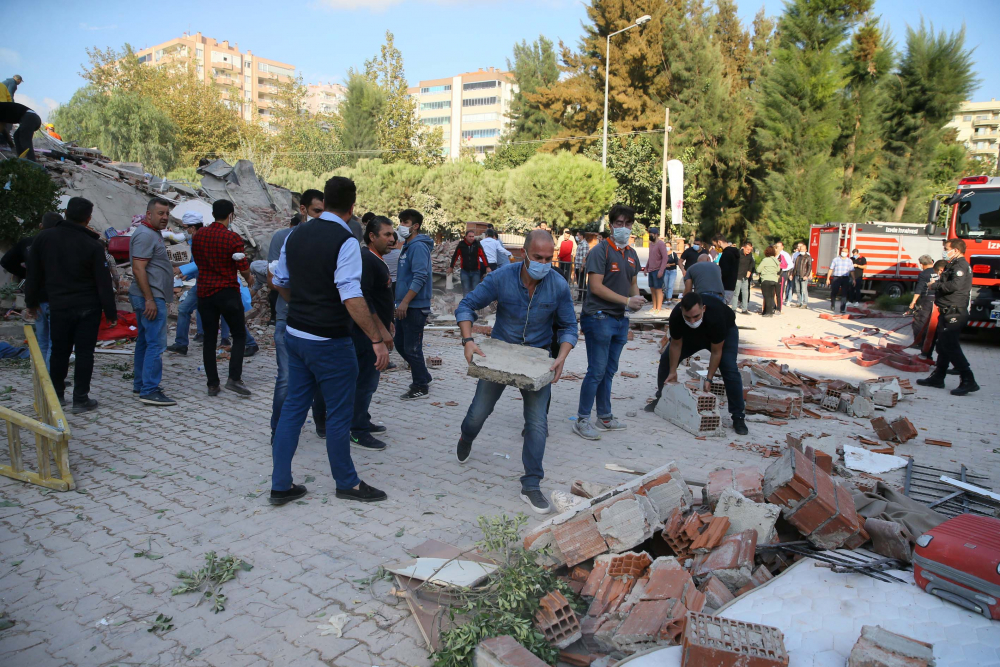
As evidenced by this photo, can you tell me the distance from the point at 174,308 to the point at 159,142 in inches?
1179

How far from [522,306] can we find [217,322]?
3851 millimetres

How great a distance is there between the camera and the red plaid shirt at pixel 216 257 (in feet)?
20.9

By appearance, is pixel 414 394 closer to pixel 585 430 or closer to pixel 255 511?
pixel 585 430

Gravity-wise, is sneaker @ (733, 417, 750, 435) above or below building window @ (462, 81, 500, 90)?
below

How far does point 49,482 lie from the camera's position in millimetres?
4355

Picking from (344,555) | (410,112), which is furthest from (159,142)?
(344,555)

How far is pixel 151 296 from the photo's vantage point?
20.2 ft

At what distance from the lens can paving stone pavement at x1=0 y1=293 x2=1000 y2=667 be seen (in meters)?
2.92

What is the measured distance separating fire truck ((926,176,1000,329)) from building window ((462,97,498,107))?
87.5 m

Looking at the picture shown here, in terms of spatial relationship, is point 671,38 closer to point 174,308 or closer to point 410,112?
point 410,112

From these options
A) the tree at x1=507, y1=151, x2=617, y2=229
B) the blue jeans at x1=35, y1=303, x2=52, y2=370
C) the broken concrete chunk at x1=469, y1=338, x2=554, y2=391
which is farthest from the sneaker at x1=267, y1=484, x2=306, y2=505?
the tree at x1=507, y1=151, x2=617, y2=229

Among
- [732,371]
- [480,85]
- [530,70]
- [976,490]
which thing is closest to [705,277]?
[732,371]

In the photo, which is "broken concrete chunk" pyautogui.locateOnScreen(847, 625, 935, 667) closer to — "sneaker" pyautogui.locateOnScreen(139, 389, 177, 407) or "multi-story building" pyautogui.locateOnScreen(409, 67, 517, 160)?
"sneaker" pyautogui.locateOnScreen(139, 389, 177, 407)

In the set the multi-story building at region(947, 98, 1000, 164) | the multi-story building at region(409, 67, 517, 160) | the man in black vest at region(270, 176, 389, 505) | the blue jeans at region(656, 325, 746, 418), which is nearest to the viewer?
the man in black vest at region(270, 176, 389, 505)
